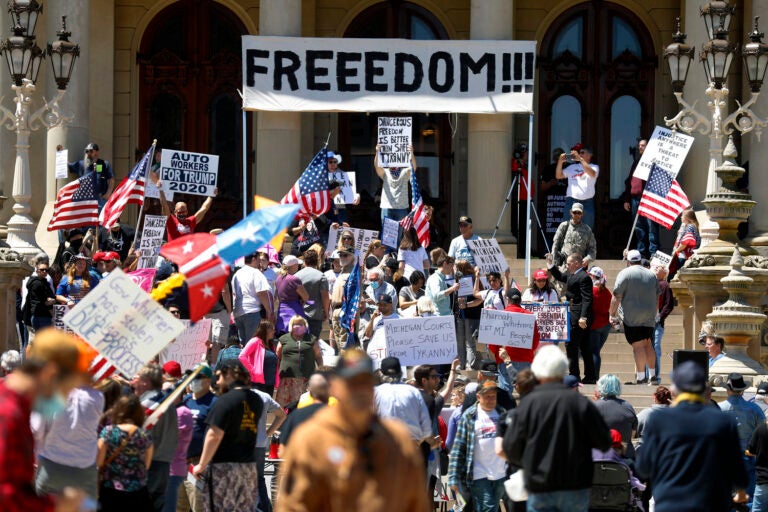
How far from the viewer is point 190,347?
1681cm

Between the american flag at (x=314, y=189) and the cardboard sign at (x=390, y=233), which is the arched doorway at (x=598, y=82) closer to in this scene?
the american flag at (x=314, y=189)

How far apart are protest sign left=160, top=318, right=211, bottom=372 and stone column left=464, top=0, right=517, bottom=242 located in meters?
11.9

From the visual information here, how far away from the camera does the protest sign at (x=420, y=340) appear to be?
58.7ft

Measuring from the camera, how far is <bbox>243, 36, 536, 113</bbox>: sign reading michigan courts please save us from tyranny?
27.4m

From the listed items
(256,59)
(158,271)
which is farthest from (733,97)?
(158,271)

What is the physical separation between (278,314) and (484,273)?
300 cm

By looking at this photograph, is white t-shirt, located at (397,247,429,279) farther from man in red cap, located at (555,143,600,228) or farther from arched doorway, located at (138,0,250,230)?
arched doorway, located at (138,0,250,230)

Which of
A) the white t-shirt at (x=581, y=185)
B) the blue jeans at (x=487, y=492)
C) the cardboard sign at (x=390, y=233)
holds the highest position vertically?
the white t-shirt at (x=581, y=185)

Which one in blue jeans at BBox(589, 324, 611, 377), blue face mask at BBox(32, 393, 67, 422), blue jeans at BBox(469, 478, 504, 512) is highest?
blue face mask at BBox(32, 393, 67, 422)

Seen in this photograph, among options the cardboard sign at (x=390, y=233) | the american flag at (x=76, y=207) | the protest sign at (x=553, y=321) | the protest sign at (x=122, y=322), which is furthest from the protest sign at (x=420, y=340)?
the american flag at (x=76, y=207)

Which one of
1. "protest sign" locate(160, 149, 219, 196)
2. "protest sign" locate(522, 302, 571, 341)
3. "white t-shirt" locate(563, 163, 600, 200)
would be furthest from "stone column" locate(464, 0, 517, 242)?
"protest sign" locate(522, 302, 571, 341)

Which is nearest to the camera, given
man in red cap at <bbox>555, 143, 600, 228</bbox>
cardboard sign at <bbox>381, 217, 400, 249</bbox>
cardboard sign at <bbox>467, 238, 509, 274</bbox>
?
cardboard sign at <bbox>467, 238, 509, 274</bbox>

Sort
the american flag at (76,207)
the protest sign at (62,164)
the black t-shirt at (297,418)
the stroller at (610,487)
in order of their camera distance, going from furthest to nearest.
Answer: the protest sign at (62,164)
the american flag at (76,207)
the black t-shirt at (297,418)
the stroller at (610,487)

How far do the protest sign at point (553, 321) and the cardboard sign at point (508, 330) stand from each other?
2.94ft
